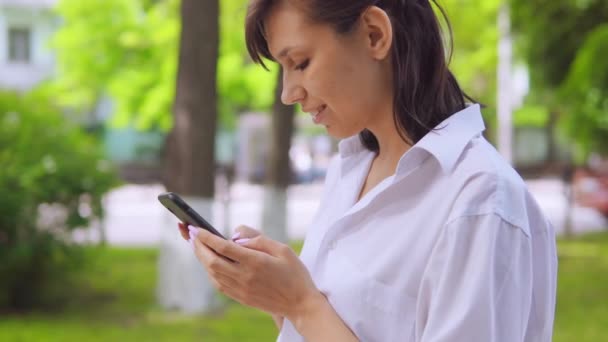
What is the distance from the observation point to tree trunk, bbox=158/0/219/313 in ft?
25.7

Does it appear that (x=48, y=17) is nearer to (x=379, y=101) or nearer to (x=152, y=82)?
(x=152, y=82)

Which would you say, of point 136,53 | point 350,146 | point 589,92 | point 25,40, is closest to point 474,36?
point 136,53

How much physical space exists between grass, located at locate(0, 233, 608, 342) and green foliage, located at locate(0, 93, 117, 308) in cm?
32

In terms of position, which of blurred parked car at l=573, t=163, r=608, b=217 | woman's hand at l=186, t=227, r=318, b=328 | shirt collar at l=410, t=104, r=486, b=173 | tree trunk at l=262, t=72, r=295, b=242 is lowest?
blurred parked car at l=573, t=163, r=608, b=217

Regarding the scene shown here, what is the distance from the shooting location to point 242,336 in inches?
275

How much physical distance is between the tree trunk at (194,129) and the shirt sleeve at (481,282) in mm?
6564

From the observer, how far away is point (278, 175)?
11297mm

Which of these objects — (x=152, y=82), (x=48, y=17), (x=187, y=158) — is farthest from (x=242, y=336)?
(x=48, y=17)

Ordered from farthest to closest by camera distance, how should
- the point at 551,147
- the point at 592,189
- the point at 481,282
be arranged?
the point at 551,147
the point at 592,189
the point at 481,282

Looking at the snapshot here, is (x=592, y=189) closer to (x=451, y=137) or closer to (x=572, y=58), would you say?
(x=572, y=58)

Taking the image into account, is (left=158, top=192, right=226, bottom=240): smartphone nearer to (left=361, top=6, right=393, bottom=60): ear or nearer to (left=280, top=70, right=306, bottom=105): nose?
(left=280, top=70, right=306, bottom=105): nose

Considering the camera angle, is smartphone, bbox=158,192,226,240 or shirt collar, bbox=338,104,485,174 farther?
smartphone, bbox=158,192,226,240

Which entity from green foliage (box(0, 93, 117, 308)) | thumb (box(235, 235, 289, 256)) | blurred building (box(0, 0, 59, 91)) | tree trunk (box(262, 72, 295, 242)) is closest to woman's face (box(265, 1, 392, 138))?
thumb (box(235, 235, 289, 256))

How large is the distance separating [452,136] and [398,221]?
0.52ft
